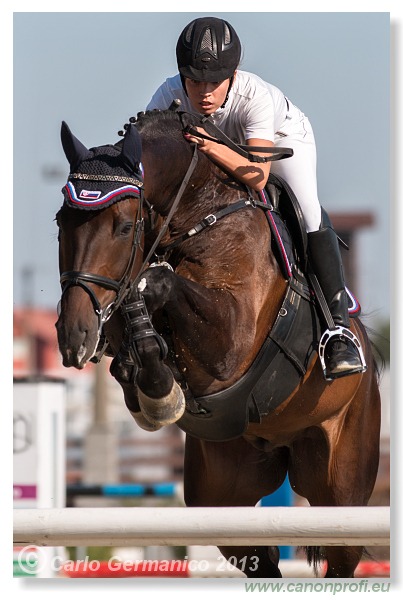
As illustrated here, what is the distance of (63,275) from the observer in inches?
153

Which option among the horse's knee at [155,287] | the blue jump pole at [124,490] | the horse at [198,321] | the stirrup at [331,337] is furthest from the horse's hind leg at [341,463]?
the blue jump pole at [124,490]

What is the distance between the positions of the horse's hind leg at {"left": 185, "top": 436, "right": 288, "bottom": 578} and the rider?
2.73 ft

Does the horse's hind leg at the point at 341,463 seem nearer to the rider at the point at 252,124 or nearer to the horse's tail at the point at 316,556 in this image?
the horse's tail at the point at 316,556

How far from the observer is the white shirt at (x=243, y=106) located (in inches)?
174

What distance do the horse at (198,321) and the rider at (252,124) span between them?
13cm

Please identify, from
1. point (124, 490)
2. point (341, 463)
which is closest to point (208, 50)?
point (341, 463)

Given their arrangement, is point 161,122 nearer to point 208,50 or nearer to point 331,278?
point 208,50

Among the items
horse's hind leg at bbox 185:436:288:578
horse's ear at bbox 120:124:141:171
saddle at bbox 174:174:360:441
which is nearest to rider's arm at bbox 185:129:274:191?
saddle at bbox 174:174:360:441

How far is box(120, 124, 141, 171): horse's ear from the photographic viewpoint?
13.0 feet

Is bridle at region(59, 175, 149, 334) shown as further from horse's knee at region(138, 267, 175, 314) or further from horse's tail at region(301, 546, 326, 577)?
horse's tail at region(301, 546, 326, 577)

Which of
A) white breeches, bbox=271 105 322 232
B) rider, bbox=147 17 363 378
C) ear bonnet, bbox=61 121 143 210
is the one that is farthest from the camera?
white breeches, bbox=271 105 322 232

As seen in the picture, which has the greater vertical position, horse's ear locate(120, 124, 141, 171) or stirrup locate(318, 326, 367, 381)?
horse's ear locate(120, 124, 141, 171)

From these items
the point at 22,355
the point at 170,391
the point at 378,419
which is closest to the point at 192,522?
the point at 170,391
